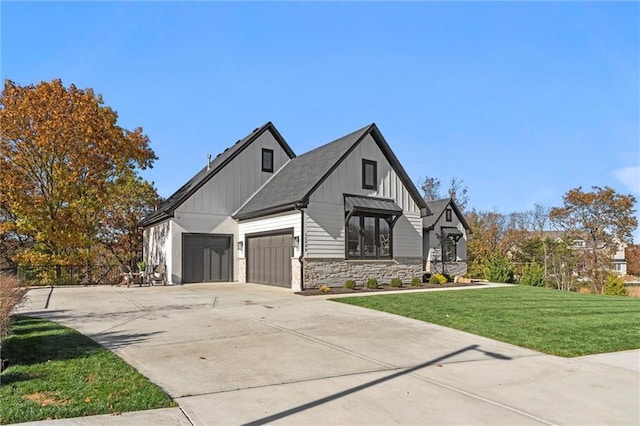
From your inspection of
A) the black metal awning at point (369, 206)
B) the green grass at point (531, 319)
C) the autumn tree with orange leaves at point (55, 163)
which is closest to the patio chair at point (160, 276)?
the autumn tree with orange leaves at point (55, 163)

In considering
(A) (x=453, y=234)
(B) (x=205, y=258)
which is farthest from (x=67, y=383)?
(A) (x=453, y=234)

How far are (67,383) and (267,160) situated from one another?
20.6m

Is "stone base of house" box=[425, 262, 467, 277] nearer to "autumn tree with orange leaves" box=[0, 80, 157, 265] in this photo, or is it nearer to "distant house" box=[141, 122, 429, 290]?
"distant house" box=[141, 122, 429, 290]

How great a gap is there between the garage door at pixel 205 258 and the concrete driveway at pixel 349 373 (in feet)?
36.5

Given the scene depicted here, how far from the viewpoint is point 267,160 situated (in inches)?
987

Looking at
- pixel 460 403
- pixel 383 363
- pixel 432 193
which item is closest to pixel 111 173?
pixel 383 363

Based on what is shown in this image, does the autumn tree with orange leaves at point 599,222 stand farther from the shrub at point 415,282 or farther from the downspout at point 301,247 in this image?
the downspout at point 301,247

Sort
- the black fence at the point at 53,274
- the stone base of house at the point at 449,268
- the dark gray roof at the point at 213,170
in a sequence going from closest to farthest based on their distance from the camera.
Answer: the black fence at the point at 53,274, the dark gray roof at the point at 213,170, the stone base of house at the point at 449,268

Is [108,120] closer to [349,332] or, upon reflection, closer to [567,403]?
[349,332]

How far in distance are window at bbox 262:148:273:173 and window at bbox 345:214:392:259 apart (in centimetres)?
766

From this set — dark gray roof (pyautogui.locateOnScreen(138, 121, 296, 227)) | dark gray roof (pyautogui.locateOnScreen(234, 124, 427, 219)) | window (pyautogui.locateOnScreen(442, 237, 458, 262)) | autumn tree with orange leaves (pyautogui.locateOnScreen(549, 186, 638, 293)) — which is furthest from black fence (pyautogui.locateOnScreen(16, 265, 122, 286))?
autumn tree with orange leaves (pyautogui.locateOnScreen(549, 186, 638, 293))

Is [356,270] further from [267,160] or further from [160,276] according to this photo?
[160,276]

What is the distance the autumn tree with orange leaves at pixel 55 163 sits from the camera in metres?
19.8

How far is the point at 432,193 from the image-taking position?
47.6 metres
